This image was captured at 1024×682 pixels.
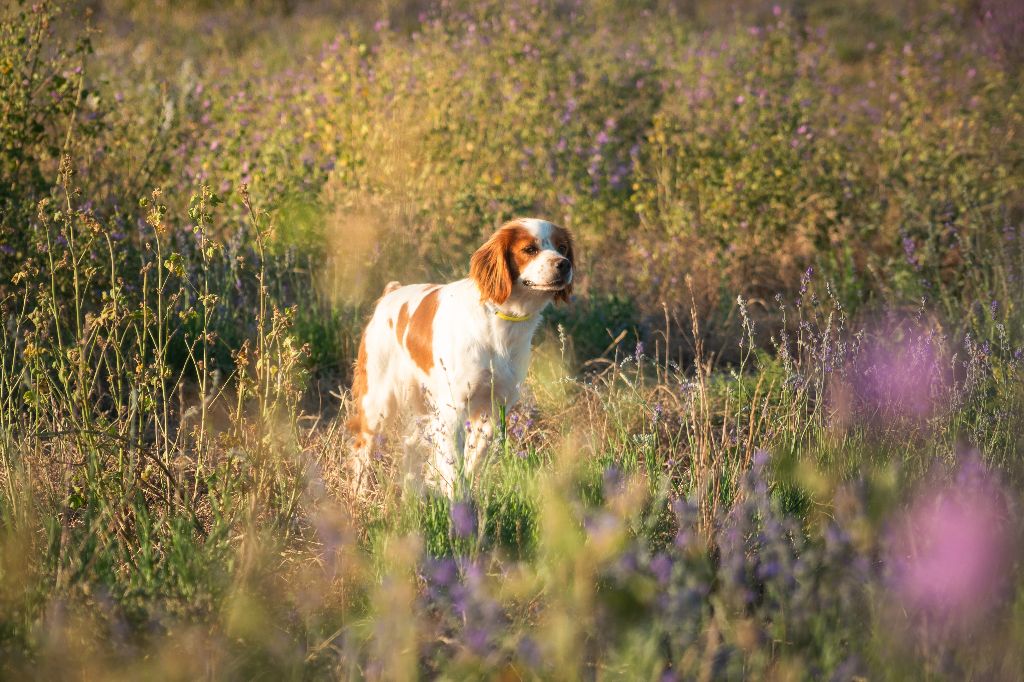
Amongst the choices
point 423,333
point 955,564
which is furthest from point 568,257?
point 955,564

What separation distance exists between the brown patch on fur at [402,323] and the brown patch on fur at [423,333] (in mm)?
35

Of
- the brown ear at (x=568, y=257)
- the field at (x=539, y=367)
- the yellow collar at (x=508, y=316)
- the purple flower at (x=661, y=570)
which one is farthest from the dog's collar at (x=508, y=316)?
the purple flower at (x=661, y=570)

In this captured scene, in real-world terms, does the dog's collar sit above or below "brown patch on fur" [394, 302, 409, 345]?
above

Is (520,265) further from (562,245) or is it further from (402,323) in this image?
(402,323)

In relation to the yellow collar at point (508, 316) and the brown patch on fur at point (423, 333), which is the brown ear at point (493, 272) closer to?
the yellow collar at point (508, 316)

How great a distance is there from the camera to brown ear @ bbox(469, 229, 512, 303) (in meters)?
3.54

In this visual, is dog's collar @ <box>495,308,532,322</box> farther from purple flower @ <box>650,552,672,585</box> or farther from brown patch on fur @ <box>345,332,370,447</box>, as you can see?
purple flower @ <box>650,552,672,585</box>

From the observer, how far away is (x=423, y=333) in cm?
373

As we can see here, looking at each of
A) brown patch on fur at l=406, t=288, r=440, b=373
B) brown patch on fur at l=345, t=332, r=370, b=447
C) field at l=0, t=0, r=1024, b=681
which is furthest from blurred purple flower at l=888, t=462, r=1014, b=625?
brown patch on fur at l=345, t=332, r=370, b=447

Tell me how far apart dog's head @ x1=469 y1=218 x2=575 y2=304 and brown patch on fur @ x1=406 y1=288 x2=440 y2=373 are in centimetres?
25

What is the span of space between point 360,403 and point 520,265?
91 centimetres

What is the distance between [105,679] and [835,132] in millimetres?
5511

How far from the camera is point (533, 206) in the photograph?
21.2 ft

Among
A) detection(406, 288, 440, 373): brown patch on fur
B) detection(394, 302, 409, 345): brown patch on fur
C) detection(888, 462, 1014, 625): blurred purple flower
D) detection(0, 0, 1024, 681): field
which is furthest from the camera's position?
detection(394, 302, 409, 345): brown patch on fur
